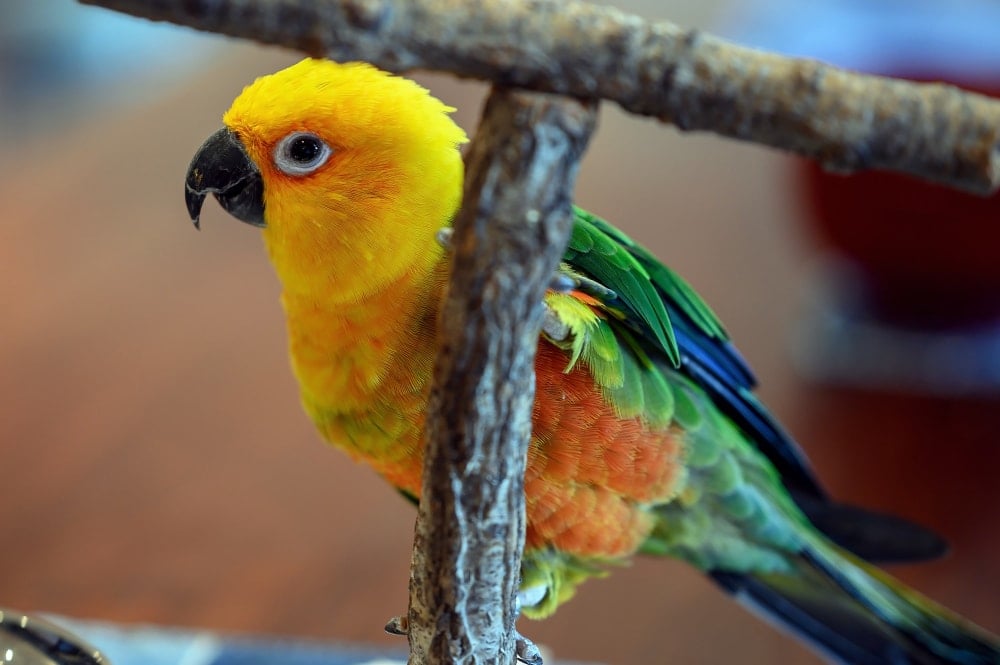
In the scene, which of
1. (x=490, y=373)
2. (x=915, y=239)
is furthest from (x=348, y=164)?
(x=915, y=239)

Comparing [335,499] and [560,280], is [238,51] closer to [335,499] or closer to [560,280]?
[335,499]

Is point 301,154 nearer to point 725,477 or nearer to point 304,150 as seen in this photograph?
point 304,150

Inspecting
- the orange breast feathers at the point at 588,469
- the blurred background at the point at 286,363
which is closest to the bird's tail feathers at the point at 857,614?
the orange breast feathers at the point at 588,469

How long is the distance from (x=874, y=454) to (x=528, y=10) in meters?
0.92

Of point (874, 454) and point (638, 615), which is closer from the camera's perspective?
point (638, 615)

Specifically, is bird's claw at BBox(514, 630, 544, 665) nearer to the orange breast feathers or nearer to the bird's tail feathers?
the orange breast feathers

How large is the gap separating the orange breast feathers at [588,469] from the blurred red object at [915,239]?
69 cm

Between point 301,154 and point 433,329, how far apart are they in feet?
0.33

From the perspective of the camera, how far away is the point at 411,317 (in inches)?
16.4

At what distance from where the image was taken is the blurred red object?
41.1 inches

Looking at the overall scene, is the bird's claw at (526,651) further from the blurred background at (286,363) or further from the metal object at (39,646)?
the blurred background at (286,363)

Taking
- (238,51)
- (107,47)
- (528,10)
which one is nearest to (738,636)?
(528,10)

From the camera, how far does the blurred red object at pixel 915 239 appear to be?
3.42 ft

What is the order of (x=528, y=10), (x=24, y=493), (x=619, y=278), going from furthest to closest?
(x=24, y=493) < (x=619, y=278) < (x=528, y=10)
